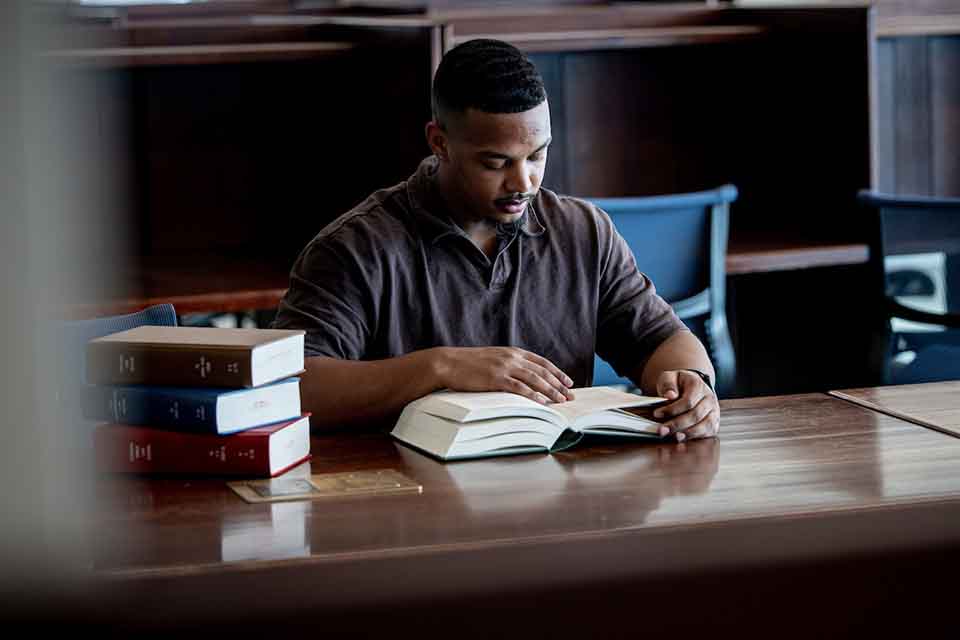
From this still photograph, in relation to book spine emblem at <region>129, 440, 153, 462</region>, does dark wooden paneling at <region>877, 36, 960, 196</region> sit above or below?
above

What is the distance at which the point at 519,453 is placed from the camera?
4.48 ft

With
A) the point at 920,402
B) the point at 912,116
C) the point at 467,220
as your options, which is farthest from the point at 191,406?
the point at 912,116

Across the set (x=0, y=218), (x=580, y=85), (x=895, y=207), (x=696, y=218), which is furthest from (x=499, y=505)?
(x=580, y=85)

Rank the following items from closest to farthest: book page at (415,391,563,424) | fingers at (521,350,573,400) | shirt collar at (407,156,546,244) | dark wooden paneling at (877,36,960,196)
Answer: book page at (415,391,563,424) → fingers at (521,350,573,400) → shirt collar at (407,156,546,244) → dark wooden paneling at (877,36,960,196)

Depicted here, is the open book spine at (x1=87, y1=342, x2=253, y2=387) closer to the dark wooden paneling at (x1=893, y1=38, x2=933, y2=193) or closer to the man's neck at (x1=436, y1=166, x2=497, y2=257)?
the man's neck at (x1=436, y1=166, x2=497, y2=257)

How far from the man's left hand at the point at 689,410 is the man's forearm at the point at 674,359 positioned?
15cm

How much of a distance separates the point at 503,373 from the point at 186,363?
0.39 m

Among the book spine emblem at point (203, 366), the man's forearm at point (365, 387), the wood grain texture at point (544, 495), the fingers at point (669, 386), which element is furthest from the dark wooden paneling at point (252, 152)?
the book spine emblem at point (203, 366)

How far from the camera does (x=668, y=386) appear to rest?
151 cm

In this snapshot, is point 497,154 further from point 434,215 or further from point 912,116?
point 912,116

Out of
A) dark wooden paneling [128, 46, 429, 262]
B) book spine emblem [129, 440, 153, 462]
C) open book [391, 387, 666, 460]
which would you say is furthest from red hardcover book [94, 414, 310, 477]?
dark wooden paneling [128, 46, 429, 262]

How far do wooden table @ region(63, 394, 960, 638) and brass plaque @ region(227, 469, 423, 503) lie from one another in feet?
0.07

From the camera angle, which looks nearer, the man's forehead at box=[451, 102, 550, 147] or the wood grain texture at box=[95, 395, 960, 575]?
the wood grain texture at box=[95, 395, 960, 575]

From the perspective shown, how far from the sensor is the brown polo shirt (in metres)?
1.73
